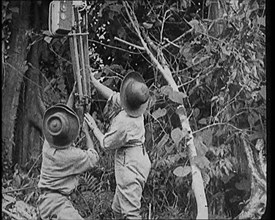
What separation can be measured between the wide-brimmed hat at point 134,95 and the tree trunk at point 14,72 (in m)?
0.29

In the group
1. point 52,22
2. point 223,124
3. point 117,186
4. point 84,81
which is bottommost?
point 117,186

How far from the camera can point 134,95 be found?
212 centimetres

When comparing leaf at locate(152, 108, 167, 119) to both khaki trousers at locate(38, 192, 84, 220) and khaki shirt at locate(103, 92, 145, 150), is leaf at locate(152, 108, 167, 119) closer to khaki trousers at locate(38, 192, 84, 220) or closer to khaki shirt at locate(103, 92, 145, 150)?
khaki shirt at locate(103, 92, 145, 150)

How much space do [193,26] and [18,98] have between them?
51 centimetres

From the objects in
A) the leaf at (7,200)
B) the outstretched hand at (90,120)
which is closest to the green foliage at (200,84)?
the outstretched hand at (90,120)

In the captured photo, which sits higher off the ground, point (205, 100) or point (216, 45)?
point (216, 45)

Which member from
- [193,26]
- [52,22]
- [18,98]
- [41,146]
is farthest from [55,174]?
[193,26]

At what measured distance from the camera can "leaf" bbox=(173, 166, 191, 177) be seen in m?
2.14

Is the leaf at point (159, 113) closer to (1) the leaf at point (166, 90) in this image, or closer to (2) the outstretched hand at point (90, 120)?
(1) the leaf at point (166, 90)

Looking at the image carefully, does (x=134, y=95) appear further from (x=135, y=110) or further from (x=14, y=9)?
(x=14, y=9)

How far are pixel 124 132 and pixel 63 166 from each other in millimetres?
178

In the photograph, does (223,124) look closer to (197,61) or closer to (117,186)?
(197,61)

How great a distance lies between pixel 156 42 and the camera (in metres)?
2.21

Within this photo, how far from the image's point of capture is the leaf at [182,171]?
2.14 m
